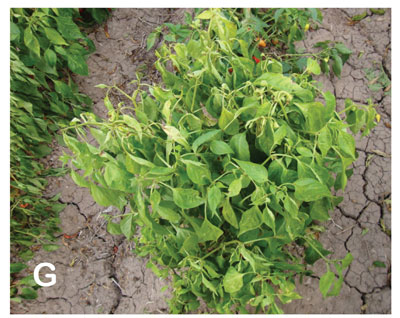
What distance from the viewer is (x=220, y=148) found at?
1.01 metres

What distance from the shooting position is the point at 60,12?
181cm

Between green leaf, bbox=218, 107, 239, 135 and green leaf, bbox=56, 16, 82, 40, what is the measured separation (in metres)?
1.16

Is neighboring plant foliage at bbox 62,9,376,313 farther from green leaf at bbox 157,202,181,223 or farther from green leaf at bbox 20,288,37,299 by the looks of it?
green leaf at bbox 20,288,37,299

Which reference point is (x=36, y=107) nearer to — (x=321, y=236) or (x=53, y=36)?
(x=53, y=36)

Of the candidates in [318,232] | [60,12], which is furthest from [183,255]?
[60,12]

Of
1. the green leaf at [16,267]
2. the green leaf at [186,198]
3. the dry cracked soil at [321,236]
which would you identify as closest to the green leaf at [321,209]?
the green leaf at [186,198]

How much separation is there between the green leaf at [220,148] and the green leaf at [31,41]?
1157 millimetres

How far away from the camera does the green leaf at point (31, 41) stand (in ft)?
5.55

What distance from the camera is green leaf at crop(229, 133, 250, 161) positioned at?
1.03m

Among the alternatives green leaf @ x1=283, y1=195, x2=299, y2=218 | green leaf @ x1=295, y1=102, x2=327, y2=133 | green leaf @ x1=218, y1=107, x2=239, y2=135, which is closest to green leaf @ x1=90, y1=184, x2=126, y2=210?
green leaf @ x1=218, y1=107, x2=239, y2=135

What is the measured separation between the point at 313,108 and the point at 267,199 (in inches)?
11.0

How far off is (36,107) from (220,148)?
1.35 m

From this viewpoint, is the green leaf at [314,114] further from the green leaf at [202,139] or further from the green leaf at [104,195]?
the green leaf at [104,195]

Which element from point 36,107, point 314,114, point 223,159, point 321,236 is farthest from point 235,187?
point 36,107
